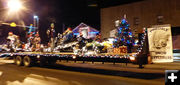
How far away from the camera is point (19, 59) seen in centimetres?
1466

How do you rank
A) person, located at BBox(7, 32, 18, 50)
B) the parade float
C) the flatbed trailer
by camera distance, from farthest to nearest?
person, located at BBox(7, 32, 18, 50), the parade float, the flatbed trailer

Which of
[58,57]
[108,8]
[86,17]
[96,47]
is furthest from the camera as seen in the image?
[86,17]

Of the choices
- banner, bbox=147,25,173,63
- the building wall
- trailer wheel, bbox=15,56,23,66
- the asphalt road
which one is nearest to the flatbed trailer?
trailer wheel, bbox=15,56,23,66

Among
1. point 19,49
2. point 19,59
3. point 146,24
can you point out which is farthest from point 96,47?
point 146,24

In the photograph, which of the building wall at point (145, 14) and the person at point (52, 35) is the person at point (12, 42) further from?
the building wall at point (145, 14)

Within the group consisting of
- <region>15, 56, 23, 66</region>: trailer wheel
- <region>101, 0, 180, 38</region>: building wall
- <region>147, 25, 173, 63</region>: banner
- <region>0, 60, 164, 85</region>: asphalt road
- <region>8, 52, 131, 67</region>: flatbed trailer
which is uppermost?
<region>101, 0, 180, 38</region>: building wall

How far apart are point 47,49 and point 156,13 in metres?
13.8

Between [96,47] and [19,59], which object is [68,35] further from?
[19,59]

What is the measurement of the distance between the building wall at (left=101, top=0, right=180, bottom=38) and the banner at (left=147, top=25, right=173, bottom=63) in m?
12.1

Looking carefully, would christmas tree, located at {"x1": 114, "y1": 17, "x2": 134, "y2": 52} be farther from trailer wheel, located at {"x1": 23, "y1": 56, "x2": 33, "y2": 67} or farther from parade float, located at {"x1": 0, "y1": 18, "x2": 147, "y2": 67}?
trailer wheel, located at {"x1": 23, "y1": 56, "x2": 33, "y2": 67}

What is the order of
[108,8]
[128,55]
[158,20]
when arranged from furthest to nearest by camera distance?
[108,8], [158,20], [128,55]

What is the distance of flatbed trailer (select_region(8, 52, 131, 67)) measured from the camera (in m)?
8.97

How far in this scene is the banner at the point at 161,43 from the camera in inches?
302

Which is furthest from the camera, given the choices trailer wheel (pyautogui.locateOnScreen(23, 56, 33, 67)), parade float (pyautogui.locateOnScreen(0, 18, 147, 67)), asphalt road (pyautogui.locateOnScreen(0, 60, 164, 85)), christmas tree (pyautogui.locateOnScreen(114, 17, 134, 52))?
trailer wheel (pyautogui.locateOnScreen(23, 56, 33, 67))
